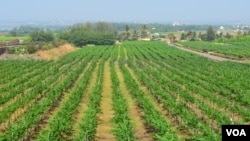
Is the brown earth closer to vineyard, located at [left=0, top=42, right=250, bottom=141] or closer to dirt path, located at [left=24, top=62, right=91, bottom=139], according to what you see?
vineyard, located at [left=0, top=42, right=250, bottom=141]

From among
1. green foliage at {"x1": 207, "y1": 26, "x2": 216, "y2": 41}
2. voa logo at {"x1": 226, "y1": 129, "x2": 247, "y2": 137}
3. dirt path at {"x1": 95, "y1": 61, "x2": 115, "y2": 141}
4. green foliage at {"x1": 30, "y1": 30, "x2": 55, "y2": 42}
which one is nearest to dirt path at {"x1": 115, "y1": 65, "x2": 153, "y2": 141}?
dirt path at {"x1": 95, "y1": 61, "x2": 115, "y2": 141}

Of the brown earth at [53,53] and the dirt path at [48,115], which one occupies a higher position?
the dirt path at [48,115]

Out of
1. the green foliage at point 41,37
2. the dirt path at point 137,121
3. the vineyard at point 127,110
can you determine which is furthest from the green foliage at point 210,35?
the dirt path at point 137,121

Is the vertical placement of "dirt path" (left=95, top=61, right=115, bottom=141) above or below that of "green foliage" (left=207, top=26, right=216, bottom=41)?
above

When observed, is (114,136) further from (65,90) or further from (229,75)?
(229,75)

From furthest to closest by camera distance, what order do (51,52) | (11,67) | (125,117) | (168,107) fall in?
1. (51,52)
2. (11,67)
3. (168,107)
4. (125,117)

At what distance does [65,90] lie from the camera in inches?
1323

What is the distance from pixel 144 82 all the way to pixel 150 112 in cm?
1481

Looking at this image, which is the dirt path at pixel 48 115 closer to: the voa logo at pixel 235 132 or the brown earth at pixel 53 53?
the voa logo at pixel 235 132

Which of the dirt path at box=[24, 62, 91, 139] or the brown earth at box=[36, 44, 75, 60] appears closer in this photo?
the dirt path at box=[24, 62, 91, 139]

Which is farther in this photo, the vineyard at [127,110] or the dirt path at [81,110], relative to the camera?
the dirt path at [81,110]

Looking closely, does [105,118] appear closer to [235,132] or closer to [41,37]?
[235,132]

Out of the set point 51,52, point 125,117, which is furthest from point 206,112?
point 51,52

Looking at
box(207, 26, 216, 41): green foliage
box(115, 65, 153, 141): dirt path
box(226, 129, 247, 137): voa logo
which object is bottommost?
box(207, 26, 216, 41): green foliage
